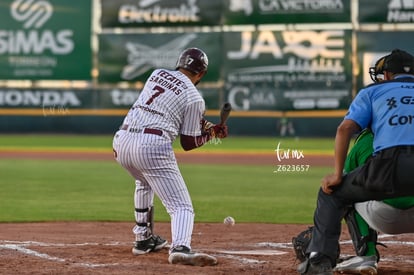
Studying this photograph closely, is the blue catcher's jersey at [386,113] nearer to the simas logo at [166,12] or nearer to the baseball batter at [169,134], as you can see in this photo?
A: the baseball batter at [169,134]

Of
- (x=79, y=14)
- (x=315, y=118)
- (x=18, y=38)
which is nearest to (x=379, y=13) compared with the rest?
(x=315, y=118)

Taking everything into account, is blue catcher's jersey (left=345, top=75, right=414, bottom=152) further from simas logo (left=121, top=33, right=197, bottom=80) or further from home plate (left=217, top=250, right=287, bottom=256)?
simas logo (left=121, top=33, right=197, bottom=80)

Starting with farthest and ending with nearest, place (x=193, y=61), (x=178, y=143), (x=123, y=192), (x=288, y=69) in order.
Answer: (x=288, y=69) → (x=178, y=143) → (x=123, y=192) → (x=193, y=61)

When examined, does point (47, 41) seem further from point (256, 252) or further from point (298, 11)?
point (256, 252)

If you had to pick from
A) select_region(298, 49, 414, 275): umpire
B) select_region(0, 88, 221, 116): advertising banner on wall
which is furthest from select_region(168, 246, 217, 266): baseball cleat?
select_region(0, 88, 221, 116): advertising banner on wall

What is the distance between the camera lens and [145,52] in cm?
2881

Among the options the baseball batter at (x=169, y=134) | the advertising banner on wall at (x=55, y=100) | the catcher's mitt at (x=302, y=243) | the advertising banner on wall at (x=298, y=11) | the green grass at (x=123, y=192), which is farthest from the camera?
the advertising banner on wall at (x=55, y=100)

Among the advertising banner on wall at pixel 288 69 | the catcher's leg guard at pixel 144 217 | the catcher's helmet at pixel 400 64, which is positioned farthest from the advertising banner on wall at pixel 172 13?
the catcher's helmet at pixel 400 64

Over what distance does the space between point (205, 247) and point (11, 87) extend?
78.5 ft

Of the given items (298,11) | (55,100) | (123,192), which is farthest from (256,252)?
(55,100)

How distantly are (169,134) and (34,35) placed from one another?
2423 centimetres

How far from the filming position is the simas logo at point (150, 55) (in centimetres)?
2841

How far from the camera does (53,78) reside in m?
29.6

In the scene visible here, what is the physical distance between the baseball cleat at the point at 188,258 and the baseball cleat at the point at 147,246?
599mm
